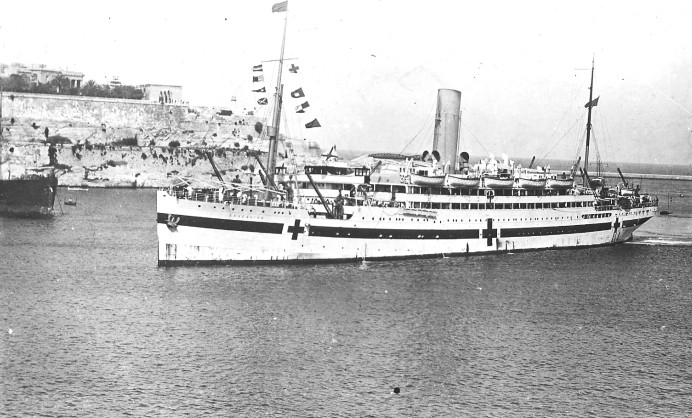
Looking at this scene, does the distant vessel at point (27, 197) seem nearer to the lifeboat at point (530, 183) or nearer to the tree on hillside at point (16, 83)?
the lifeboat at point (530, 183)

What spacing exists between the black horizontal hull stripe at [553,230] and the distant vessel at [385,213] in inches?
2.4

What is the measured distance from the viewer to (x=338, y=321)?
2788 cm

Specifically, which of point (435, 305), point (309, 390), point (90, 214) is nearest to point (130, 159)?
point (90, 214)

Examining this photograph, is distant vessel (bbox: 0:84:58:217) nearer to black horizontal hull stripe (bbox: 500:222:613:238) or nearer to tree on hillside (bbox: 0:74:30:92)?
black horizontal hull stripe (bbox: 500:222:613:238)

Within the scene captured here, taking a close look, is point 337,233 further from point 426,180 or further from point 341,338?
point 341,338

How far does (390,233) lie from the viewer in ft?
136

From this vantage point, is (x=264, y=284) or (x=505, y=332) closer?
(x=505, y=332)

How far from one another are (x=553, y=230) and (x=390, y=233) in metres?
12.4

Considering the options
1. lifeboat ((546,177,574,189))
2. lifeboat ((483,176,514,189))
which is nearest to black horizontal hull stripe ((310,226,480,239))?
lifeboat ((483,176,514,189))

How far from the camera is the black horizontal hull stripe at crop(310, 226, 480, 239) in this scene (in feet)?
130

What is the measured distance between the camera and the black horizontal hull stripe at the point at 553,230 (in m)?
46.3

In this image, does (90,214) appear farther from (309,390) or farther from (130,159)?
(309,390)

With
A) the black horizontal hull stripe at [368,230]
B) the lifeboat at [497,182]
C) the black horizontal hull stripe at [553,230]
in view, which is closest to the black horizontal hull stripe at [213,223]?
the black horizontal hull stripe at [368,230]

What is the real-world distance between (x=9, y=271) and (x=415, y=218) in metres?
19.4
